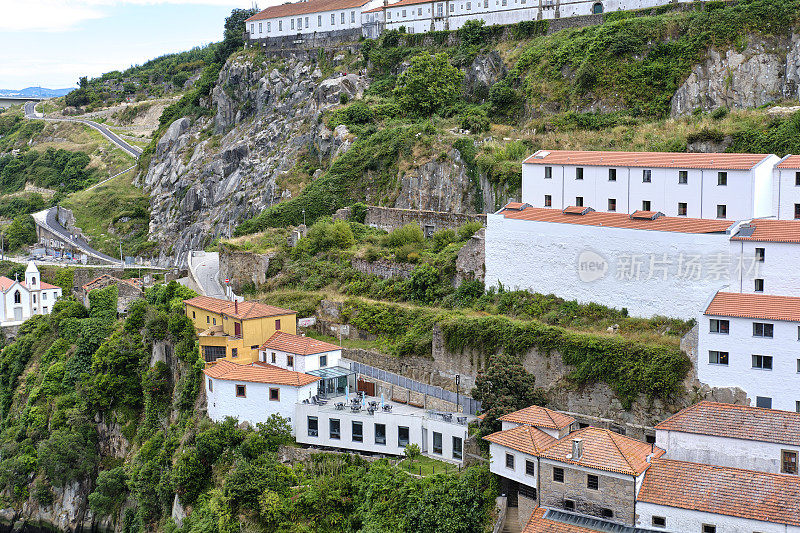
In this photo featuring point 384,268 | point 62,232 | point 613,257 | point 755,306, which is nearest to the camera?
point 755,306

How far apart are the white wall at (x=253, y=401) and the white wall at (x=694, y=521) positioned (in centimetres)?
1589

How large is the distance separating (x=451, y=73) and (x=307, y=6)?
26.2 m

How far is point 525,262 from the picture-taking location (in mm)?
41906

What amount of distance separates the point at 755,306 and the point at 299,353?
19522 mm

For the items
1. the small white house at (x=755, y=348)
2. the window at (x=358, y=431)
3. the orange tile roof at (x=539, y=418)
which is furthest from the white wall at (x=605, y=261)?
the window at (x=358, y=431)

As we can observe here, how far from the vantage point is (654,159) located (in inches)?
1647

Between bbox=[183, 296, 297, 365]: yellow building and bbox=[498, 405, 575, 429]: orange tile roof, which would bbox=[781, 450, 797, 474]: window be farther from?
bbox=[183, 296, 297, 365]: yellow building

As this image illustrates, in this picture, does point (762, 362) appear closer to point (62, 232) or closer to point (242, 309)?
point (242, 309)

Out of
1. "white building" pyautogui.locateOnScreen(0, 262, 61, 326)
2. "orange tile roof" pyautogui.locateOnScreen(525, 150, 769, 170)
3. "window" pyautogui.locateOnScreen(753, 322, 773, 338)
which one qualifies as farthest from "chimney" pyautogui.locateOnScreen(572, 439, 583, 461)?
"white building" pyautogui.locateOnScreen(0, 262, 61, 326)

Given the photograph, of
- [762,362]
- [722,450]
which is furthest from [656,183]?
[722,450]

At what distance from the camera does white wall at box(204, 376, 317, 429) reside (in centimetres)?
3997

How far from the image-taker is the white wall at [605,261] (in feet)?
116

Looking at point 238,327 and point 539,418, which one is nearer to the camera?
point 539,418

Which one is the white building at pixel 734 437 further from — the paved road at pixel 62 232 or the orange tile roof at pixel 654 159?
the paved road at pixel 62 232
